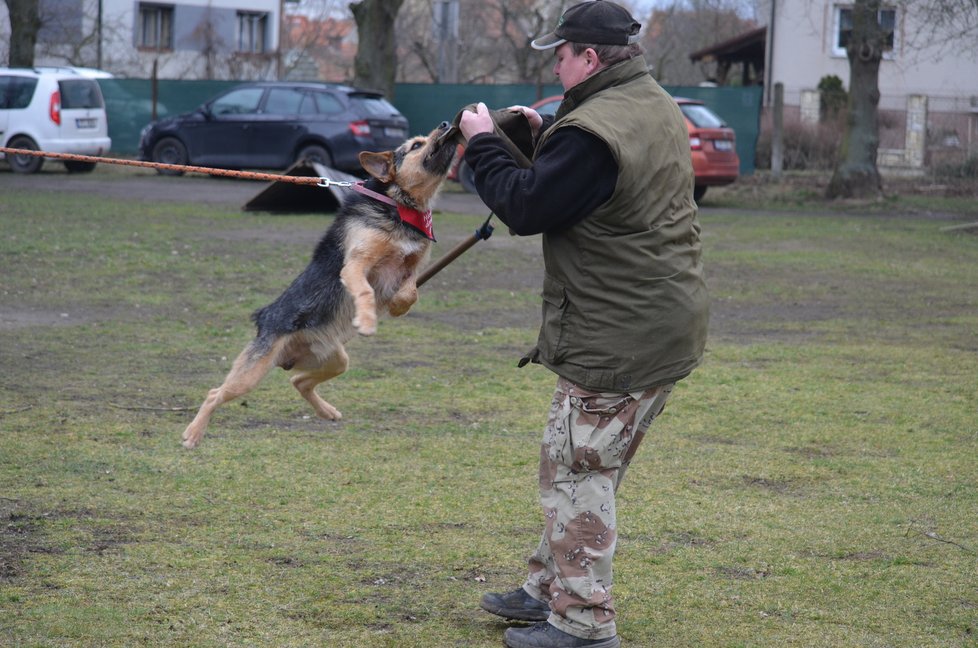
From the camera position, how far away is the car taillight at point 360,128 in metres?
20.5

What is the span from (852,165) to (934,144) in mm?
4250

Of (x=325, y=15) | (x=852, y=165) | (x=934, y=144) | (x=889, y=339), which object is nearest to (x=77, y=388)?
(x=889, y=339)

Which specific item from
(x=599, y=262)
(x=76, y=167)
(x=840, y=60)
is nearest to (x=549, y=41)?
(x=599, y=262)

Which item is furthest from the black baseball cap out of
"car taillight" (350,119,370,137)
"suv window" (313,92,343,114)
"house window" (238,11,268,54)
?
→ "house window" (238,11,268,54)

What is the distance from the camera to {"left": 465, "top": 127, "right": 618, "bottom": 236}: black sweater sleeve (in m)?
3.40

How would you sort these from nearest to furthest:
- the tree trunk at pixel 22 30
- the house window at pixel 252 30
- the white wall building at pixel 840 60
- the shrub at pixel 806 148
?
the shrub at pixel 806 148 < the tree trunk at pixel 22 30 < the white wall building at pixel 840 60 < the house window at pixel 252 30

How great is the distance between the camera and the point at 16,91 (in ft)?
73.8

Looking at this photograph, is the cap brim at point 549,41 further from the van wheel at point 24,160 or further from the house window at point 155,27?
the house window at point 155,27

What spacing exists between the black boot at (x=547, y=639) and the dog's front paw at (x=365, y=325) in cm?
Result: 134

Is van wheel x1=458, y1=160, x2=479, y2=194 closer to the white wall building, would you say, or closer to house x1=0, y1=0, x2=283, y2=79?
the white wall building

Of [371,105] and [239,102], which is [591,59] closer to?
[371,105]

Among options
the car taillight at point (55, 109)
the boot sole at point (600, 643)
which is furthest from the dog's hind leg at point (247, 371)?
the car taillight at point (55, 109)

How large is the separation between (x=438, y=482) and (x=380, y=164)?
65.1 inches

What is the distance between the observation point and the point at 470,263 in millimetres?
13516
